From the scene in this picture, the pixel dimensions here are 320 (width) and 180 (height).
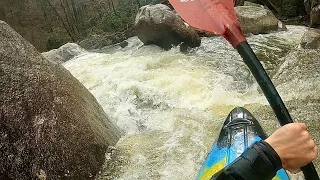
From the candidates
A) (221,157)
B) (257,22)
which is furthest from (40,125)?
(257,22)

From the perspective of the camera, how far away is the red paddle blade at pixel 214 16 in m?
1.65

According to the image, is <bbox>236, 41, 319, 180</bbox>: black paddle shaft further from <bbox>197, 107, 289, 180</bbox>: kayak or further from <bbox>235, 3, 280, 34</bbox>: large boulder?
<bbox>235, 3, 280, 34</bbox>: large boulder

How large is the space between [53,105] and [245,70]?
11.9 feet

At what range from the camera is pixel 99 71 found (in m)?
6.63

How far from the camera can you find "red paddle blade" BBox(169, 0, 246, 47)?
165 centimetres

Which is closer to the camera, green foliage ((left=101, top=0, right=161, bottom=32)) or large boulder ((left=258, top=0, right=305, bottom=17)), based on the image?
large boulder ((left=258, top=0, right=305, bottom=17))

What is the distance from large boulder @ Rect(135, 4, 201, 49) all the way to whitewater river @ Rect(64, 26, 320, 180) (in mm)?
244

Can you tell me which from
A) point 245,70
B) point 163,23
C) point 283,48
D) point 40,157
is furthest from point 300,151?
point 163,23

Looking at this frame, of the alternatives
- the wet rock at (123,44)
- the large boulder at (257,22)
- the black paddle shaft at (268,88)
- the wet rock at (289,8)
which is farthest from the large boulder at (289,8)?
the black paddle shaft at (268,88)

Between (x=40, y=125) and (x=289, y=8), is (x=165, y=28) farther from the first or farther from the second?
(x=40, y=125)

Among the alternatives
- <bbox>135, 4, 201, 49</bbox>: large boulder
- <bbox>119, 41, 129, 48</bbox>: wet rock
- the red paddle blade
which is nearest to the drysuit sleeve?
the red paddle blade

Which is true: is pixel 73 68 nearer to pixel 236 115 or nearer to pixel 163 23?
pixel 163 23

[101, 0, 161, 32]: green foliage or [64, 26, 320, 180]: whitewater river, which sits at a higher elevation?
[64, 26, 320, 180]: whitewater river

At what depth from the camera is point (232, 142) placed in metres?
2.30
